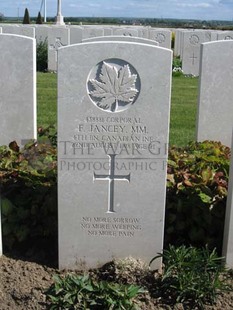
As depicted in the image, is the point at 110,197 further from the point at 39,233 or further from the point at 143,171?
the point at 39,233

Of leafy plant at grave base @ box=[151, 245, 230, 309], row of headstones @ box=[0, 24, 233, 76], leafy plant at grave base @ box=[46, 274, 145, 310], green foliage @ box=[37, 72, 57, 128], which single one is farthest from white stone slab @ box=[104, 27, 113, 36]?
leafy plant at grave base @ box=[46, 274, 145, 310]

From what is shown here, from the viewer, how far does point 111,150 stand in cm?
357

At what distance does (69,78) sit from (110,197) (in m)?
0.83

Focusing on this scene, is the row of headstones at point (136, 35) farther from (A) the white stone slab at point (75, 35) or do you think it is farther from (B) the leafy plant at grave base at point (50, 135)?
(B) the leafy plant at grave base at point (50, 135)

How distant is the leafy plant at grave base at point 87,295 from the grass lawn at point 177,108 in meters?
3.43

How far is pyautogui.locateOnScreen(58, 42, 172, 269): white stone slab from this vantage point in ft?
11.2

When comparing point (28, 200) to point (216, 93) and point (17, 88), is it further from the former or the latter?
point (216, 93)

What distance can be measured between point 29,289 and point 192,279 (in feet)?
3.36

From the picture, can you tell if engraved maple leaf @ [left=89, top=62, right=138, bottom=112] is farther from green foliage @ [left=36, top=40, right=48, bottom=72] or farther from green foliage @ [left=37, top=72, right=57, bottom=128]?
green foliage @ [left=36, top=40, right=48, bottom=72]

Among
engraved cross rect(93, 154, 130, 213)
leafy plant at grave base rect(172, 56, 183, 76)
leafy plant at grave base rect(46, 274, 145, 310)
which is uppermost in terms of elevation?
leafy plant at grave base rect(172, 56, 183, 76)

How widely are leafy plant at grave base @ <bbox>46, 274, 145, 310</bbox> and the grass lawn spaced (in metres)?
3.43

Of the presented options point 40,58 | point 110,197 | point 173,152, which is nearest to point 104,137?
point 110,197

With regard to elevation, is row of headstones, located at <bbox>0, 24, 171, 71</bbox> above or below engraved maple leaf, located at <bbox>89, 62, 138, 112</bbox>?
above

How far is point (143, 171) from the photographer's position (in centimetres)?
361
